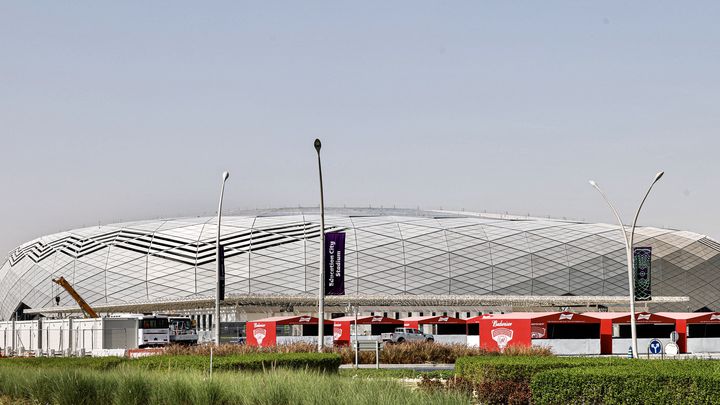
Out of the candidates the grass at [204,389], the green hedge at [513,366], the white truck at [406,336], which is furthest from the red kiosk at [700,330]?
the grass at [204,389]

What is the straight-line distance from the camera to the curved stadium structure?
428 feet

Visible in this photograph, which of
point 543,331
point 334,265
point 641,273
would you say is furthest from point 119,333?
point 641,273

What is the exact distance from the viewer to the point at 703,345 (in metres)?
63.6

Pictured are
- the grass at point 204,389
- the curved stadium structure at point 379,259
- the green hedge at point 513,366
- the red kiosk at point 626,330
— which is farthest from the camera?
the curved stadium structure at point 379,259

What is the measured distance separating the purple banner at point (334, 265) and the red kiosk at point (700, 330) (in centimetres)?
2311

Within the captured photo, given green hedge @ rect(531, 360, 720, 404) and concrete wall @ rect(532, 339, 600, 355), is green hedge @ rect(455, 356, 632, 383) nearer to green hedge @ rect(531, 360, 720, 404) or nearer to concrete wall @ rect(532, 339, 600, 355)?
green hedge @ rect(531, 360, 720, 404)

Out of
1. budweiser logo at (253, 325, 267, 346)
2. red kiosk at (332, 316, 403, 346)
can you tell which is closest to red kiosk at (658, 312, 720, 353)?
red kiosk at (332, 316, 403, 346)

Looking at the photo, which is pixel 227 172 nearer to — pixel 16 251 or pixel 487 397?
pixel 487 397

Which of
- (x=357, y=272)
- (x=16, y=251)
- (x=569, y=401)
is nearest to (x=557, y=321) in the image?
(x=569, y=401)

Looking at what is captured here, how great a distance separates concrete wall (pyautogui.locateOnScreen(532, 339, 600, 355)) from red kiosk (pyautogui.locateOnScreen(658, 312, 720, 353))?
7.68m

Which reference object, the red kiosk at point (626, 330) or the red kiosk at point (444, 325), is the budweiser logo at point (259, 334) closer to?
the red kiosk at point (444, 325)

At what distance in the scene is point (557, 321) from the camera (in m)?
56.7

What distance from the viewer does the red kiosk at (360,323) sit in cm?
A: 7512

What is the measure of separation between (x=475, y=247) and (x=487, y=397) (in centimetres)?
11184
